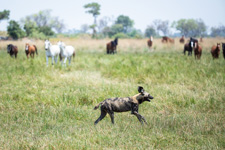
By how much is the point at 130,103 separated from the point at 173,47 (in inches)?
A: 862

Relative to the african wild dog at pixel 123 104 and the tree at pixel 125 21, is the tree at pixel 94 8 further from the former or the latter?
the african wild dog at pixel 123 104

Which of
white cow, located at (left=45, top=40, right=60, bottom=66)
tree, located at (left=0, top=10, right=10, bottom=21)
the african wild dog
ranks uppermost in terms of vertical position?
tree, located at (left=0, top=10, right=10, bottom=21)

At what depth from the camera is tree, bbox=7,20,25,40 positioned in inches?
1387

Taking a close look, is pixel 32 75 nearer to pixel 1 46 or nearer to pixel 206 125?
pixel 206 125

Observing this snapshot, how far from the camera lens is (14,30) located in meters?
35.4

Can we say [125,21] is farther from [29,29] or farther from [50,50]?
[50,50]

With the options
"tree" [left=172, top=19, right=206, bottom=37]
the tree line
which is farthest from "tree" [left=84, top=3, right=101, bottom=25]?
"tree" [left=172, top=19, right=206, bottom=37]

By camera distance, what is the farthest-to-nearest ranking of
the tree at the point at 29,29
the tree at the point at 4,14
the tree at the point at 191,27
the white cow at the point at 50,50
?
the tree at the point at 191,27 → the tree at the point at 4,14 → the tree at the point at 29,29 → the white cow at the point at 50,50

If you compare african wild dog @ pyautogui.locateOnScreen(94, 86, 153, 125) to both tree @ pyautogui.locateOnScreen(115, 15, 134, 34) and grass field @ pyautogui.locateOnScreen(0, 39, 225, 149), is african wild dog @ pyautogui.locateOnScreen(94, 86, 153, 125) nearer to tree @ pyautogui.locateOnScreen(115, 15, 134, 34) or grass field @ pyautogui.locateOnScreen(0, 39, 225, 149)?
grass field @ pyautogui.locateOnScreen(0, 39, 225, 149)

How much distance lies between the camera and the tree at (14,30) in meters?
35.2

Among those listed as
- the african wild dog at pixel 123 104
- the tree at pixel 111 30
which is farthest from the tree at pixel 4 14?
the african wild dog at pixel 123 104

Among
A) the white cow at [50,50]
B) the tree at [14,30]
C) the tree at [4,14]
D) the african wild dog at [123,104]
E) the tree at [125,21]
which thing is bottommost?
the african wild dog at [123,104]

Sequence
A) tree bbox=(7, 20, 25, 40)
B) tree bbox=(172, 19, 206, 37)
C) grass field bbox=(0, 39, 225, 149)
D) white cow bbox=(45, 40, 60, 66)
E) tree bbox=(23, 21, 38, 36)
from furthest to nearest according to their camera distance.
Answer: tree bbox=(172, 19, 206, 37)
tree bbox=(23, 21, 38, 36)
tree bbox=(7, 20, 25, 40)
white cow bbox=(45, 40, 60, 66)
grass field bbox=(0, 39, 225, 149)

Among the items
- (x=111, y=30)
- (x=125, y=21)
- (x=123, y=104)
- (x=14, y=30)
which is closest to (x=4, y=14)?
(x=14, y=30)
